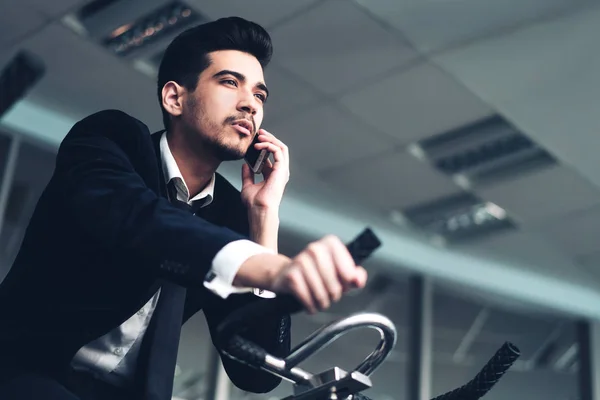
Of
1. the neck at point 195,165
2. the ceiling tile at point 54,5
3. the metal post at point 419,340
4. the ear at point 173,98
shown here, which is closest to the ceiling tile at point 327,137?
the ceiling tile at point 54,5

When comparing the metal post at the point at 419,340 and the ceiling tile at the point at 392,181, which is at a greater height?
the ceiling tile at the point at 392,181

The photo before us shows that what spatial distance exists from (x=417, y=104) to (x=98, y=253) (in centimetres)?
288

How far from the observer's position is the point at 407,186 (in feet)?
15.4

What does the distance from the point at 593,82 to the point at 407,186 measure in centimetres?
147

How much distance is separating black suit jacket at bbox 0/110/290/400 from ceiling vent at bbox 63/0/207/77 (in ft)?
7.29

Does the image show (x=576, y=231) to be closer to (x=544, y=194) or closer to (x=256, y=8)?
(x=544, y=194)

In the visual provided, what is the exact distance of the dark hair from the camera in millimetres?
1466

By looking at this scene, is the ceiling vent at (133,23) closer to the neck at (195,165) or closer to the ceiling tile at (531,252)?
the neck at (195,165)

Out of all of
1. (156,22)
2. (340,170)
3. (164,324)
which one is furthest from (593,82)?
(164,324)

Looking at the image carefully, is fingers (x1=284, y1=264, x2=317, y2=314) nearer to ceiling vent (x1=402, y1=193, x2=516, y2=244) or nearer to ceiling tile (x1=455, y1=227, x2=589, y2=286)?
ceiling vent (x1=402, y1=193, x2=516, y2=244)

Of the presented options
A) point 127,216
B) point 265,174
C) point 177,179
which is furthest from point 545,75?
point 127,216

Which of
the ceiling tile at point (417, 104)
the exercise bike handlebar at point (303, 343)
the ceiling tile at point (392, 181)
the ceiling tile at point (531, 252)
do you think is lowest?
the exercise bike handlebar at point (303, 343)

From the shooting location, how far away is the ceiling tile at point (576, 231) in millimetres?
4918

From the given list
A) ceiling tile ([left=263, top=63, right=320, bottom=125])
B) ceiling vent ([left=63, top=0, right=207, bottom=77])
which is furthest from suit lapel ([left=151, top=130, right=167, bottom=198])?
ceiling tile ([left=263, top=63, right=320, bottom=125])
